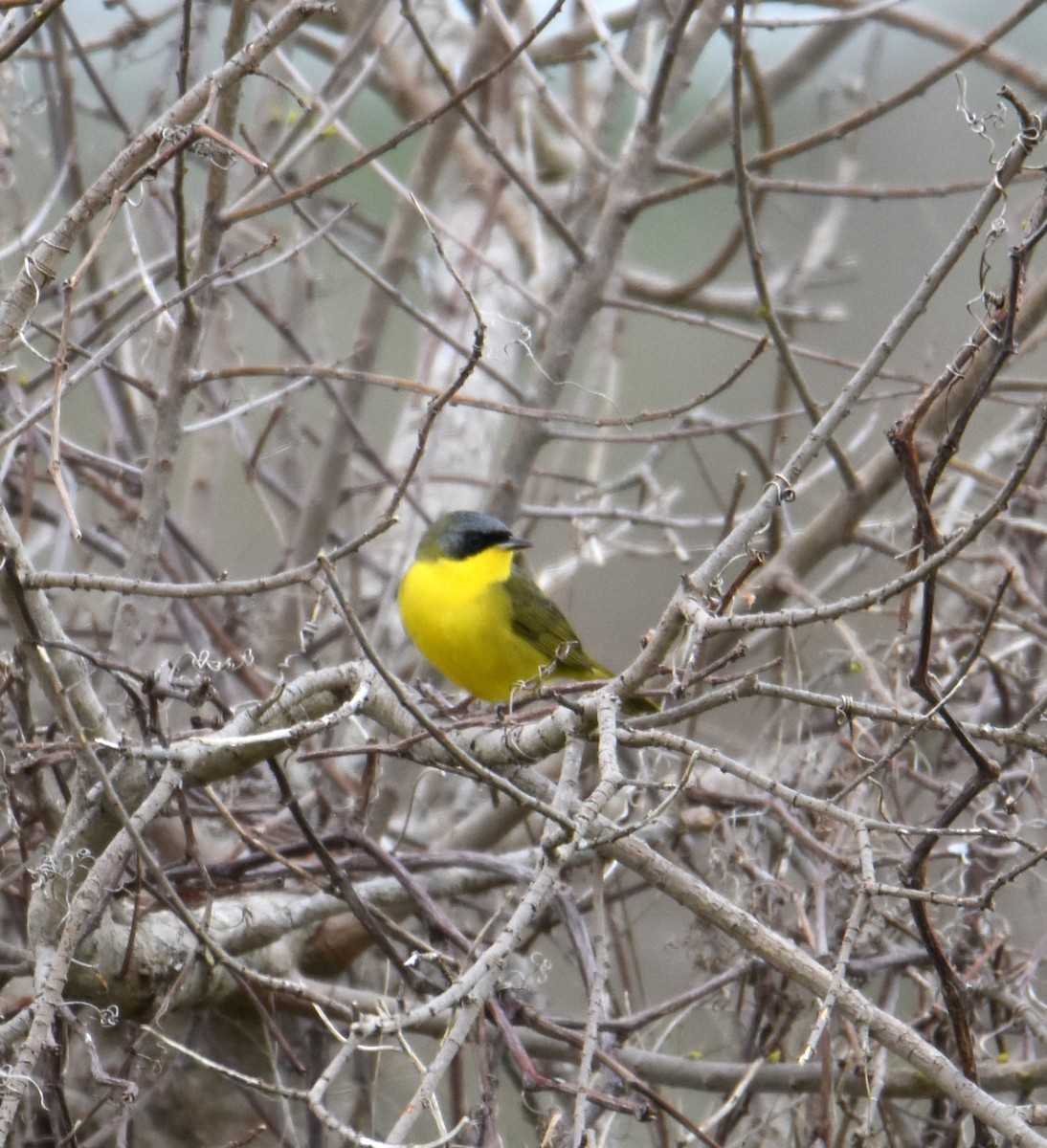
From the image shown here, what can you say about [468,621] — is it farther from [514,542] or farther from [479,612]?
[514,542]

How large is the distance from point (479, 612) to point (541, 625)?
0.28m

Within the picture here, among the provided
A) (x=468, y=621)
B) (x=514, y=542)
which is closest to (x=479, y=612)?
(x=468, y=621)

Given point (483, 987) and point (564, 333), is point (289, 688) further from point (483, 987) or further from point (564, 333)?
point (564, 333)

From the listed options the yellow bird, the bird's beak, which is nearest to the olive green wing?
the yellow bird

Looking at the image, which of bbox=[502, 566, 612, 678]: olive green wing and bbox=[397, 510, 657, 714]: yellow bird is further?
bbox=[502, 566, 612, 678]: olive green wing

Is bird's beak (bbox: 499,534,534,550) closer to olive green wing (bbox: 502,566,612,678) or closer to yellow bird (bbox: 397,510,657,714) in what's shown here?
yellow bird (bbox: 397,510,657,714)

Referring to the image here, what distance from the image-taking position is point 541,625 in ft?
15.3

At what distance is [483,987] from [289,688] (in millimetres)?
868

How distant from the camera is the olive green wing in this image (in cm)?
462

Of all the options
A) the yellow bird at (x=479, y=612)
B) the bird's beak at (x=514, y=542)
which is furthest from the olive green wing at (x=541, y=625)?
the bird's beak at (x=514, y=542)

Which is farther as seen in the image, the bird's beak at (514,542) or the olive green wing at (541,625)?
the olive green wing at (541,625)

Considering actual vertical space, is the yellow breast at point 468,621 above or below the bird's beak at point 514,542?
below

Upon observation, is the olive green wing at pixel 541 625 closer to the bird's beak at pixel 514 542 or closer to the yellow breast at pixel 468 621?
the yellow breast at pixel 468 621

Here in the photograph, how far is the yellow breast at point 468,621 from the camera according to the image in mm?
4438
